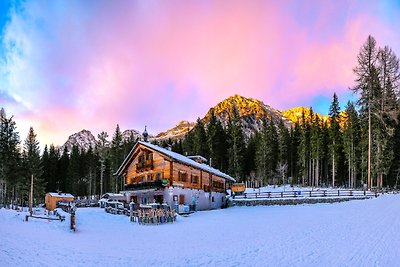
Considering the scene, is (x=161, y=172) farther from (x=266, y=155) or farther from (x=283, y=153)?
(x=283, y=153)

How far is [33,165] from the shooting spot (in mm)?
60906

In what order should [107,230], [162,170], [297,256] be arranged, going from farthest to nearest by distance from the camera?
1. [162,170]
2. [107,230]
3. [297,256]

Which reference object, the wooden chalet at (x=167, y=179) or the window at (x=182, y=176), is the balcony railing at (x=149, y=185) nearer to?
the wooden chalet at (x=167, y=179)

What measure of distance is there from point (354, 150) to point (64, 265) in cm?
5858

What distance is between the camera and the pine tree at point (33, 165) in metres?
58.6

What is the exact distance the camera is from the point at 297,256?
12609 millimetres

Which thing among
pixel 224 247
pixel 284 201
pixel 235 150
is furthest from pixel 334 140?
pixel 224 247

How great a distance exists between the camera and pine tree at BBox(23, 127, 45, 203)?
5857cm

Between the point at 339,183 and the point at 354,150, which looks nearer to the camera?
the point at 354,150

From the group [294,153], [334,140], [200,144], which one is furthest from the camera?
[294,153]

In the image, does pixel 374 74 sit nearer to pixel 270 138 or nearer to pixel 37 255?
Result: pixel 270 138

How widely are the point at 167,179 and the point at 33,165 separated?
3636 centimetres

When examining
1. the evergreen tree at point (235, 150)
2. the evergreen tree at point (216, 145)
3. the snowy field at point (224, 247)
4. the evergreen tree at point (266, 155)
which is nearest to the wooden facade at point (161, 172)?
the snowy field at point (224, 247)

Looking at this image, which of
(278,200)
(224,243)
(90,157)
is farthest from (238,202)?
(90,157)
